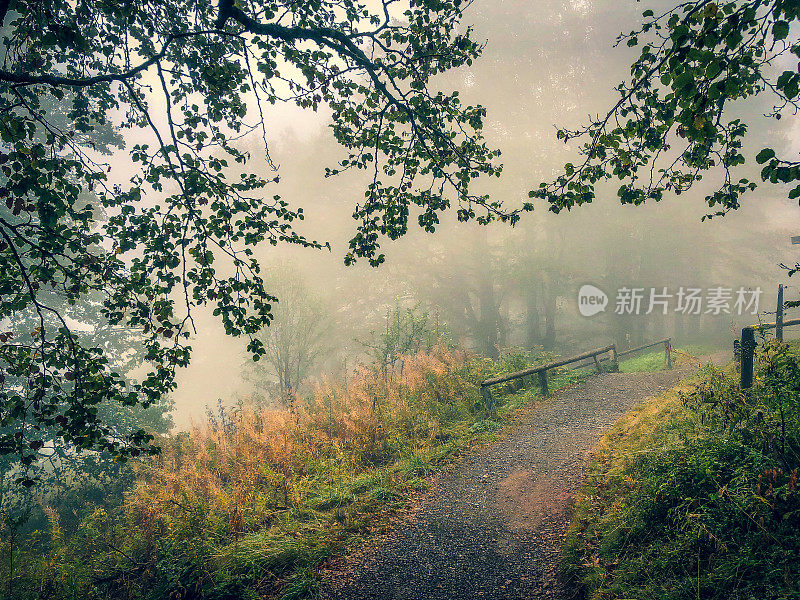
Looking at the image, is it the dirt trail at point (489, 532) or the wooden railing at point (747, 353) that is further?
the wooden railing at point (747, 353)

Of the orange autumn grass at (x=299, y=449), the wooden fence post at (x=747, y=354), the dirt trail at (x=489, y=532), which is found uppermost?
the wooden fence post at (x=747, y=354)

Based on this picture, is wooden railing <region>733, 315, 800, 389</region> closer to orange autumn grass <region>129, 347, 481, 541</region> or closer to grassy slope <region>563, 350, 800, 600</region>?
grassy slope <region>563, 350, 800, 600</region>

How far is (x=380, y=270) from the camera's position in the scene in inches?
1165

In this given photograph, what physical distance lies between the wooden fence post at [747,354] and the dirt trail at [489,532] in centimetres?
252

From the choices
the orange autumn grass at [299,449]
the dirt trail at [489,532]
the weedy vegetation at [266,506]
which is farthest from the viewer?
the orange autumn grass at [299,449]

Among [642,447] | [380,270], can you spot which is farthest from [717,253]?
[642,447]

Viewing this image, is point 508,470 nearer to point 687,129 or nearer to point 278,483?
point 278,483

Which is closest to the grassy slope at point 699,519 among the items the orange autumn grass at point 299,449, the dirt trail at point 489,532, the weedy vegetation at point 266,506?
the dirt trail at point 489,532

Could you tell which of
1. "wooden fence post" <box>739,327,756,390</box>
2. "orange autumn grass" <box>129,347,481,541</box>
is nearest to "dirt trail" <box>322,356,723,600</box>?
"orange autumn grass" <box>129,347,481,541</box>

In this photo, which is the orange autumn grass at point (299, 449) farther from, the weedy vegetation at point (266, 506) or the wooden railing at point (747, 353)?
the wooden railing at point (747, 353)

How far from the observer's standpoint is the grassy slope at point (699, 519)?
2.79m

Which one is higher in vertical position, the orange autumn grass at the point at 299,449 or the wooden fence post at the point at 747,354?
the wooden fence post at the point at 747,354

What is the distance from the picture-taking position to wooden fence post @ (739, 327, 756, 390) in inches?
206

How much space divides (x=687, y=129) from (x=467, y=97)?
91.9ft
